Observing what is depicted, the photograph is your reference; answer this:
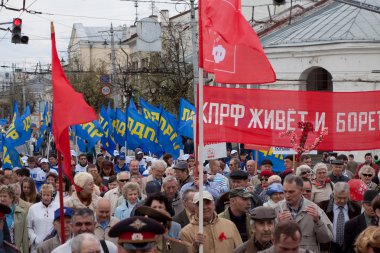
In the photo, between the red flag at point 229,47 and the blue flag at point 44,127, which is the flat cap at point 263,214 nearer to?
the red flag at point 229,47

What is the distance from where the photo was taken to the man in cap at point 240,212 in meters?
9.23

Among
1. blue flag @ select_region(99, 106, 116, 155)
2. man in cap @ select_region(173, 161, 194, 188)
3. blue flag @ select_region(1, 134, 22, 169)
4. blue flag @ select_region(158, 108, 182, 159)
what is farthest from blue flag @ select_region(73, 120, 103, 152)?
man in cap @ select_region(173, 161, 194, 188)

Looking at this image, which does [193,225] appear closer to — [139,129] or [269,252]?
[269,252]

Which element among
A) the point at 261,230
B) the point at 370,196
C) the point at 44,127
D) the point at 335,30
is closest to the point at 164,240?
the point at 261,230

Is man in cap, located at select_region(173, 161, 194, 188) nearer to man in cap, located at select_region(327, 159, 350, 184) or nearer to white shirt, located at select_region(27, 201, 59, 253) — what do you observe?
man in cap, located at select_region(327, 159, 350, 184)

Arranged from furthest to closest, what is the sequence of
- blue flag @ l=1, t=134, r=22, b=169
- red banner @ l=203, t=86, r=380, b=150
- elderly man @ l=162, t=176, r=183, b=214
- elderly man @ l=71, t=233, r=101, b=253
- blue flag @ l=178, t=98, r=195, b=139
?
blue flag @ l=1, t=134, r=22, b=169 < blue flag @ l=178, t=98, r=195, b=139 < elderly man @ l=162, t=176, r=183, b=214 < red banner @ l=203, t=86, r=380, b=150 < elderly man @ l=71, t=233, r=101, b=253

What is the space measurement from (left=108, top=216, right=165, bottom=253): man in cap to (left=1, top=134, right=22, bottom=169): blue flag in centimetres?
1706

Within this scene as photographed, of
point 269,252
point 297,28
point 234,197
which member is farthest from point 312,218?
point 297,28

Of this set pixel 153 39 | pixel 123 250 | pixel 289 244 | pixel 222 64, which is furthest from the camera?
pixel 153 39

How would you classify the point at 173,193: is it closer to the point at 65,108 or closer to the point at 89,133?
the point at 65,108

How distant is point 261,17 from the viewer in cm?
6269

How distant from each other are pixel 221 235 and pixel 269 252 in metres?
1.69

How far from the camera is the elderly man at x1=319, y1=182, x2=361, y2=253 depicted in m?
10.1

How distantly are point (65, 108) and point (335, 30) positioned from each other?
3380cm
